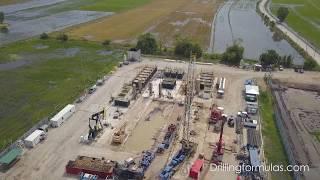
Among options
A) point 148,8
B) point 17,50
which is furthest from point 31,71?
point 148,8

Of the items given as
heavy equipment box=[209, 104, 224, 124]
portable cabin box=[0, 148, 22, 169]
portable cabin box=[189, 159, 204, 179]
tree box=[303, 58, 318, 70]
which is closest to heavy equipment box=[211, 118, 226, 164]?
portable cabin box=[189, 159, 204, 179]

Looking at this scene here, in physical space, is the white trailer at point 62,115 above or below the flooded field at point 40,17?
below

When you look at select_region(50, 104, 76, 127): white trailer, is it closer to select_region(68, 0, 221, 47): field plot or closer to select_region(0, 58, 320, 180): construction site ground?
select_region(0, 58, 320, 180): construction site ground

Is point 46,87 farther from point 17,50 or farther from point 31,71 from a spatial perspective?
point 17,50

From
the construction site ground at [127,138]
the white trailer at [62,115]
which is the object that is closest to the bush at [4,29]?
the construction site ground at [127,138]

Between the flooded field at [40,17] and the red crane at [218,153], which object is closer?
the red crane at [218,153]

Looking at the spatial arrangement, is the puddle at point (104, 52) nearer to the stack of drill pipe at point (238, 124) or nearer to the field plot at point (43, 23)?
the field plot at point (43, 23)

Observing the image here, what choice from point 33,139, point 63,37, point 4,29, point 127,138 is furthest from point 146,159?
point 4,29

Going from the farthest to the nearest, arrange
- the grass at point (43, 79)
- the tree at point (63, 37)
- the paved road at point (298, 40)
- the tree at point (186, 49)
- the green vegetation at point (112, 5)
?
the green vegetation at point (112, 5) < the tree at point (63, 37) < the paved road at point (298, 40) < the tree at point (186, 49) < the grass at point (43, 79)
